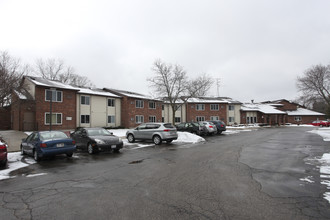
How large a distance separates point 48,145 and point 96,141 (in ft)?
7.92

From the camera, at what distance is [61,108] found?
2569 centimetres

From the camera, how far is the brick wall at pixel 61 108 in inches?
938

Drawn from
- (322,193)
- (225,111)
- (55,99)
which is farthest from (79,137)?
(225,111)

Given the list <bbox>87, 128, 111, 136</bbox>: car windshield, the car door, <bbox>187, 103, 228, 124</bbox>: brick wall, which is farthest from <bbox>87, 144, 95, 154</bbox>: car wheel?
<bbox>187, 103, 228, 124</bbox>: brick wall

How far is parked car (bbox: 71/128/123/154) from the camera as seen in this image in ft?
36.6

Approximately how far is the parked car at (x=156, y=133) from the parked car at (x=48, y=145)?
6468 mm

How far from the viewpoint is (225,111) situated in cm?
4884

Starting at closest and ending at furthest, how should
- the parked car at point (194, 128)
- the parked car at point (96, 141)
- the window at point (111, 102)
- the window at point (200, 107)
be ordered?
the parked car at point (96, 141) → the parked car at point (194, 128) → the window at point (111, 102) → the window at point (200, 107)

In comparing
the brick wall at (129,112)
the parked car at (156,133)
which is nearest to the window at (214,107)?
the brick wall at (129,112)

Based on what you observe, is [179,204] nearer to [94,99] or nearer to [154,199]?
[154,199]

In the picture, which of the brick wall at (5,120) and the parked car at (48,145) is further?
the brick wall at (5,120)

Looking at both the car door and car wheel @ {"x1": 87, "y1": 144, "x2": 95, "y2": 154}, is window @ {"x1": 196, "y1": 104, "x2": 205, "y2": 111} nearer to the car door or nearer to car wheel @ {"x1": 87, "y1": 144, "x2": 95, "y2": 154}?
car wheel @ {"x1": 87, "y1": 144, "x2": 95, "y2": 154}

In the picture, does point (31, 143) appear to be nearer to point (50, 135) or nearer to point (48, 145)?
point (50, 135)

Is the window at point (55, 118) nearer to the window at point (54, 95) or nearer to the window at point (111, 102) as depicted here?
the window at point (54, 95)
